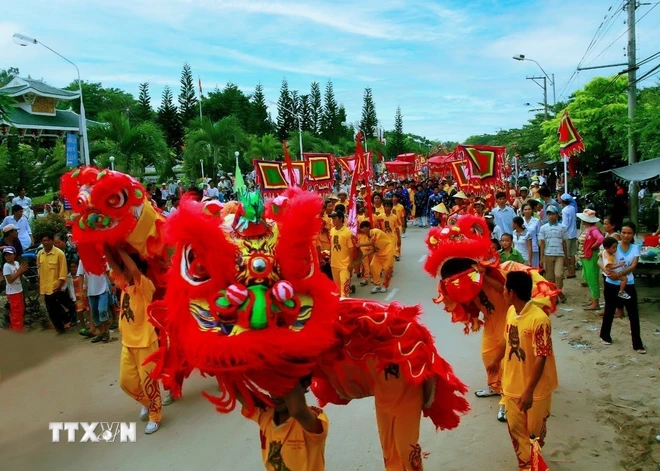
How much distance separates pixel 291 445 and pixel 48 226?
953cm

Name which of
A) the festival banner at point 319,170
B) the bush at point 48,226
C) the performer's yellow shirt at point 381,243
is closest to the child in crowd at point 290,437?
the performer's yellow shirt at point 381,243

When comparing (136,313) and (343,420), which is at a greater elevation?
(136,313)

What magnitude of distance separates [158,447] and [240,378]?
8.74ft

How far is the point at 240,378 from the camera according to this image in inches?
107

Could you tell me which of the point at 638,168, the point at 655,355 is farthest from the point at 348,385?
the point at 638,168

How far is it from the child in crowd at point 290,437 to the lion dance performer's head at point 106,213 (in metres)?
1.95

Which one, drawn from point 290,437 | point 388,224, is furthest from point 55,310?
point 388,224

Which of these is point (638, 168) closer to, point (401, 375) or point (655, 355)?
point (655, 355)

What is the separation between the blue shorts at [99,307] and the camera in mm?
7984

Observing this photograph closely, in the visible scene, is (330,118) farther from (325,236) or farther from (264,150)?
(325,236)

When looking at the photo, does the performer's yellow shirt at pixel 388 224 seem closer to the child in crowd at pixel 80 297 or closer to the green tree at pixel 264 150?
the child in crowd at pixel 80 297

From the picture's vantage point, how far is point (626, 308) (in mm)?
6977

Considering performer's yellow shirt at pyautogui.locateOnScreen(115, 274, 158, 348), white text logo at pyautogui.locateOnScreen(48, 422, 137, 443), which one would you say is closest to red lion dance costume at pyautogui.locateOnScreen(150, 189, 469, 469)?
performer's yellow shirt at pyautogui.locateOnScreen(115, 274, 158, 348)

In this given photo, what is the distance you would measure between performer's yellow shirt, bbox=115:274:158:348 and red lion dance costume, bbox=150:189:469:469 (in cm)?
199
